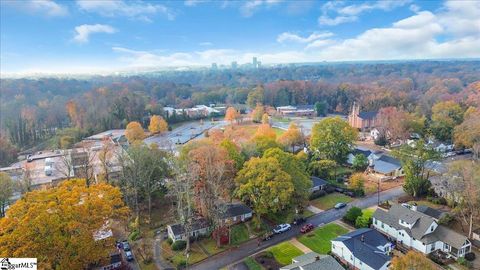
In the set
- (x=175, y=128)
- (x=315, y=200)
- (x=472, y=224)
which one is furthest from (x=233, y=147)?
(x=175, y=128)

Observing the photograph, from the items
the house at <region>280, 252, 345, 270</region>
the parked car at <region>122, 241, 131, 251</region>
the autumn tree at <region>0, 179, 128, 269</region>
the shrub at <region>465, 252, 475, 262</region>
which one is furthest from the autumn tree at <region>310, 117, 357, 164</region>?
the autumn tree at <region>0, 179, 128, 269</region>

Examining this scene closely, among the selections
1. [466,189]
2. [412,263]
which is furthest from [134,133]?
[412,263]

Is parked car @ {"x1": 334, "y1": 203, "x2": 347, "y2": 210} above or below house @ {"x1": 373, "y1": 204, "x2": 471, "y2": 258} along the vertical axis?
below

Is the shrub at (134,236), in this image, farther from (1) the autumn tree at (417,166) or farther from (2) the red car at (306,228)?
(1) the autumn tree at (417,166)

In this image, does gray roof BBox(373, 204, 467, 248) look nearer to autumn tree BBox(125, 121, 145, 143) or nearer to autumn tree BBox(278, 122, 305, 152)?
autumn tree BBox(278, 122, 305, 152)

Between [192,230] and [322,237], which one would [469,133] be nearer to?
[322,237]

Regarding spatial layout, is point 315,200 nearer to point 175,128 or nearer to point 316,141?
point 316,141

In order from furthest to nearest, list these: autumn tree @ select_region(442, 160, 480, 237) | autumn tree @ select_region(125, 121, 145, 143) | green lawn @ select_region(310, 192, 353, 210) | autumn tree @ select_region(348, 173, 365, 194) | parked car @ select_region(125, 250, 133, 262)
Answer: autumn tree @ select_region(125, 121, 145, 143) < autumn tree @ select_region(348, 173, 365, 194) < green lawn @ select_region(310, 192, 353, 210) < autumn tree @ select_region(442, 160, 480, 237) < parked car @ select_region(125, 250, 133, 262)
